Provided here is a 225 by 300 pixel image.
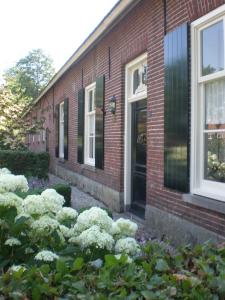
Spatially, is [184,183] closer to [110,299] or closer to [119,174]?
[119,174]

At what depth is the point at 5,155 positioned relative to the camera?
13750 mm

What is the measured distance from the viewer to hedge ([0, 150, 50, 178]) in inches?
538

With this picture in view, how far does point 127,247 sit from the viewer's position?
8.40 ft

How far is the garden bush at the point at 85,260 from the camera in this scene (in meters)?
1.92

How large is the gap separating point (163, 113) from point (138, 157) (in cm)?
208

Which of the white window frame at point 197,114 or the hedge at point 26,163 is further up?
the white window frame at point 197,114

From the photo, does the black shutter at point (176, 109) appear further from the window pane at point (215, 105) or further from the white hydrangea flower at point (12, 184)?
the white hydrangea flower at point (12, 184)

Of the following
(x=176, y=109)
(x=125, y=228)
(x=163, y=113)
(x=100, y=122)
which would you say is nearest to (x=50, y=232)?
(x=125, y=228)

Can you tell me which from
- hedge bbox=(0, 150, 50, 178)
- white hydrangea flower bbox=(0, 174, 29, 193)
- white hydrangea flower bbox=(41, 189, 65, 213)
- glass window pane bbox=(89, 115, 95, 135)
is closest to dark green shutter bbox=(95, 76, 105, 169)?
glass window pane bbox=(89, 115, 95, 135)

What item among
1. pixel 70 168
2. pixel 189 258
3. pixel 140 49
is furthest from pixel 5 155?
pixel 189 258

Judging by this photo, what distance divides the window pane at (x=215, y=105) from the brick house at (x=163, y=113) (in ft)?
0.04

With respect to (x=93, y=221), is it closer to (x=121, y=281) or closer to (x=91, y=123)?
(x=121, y=281)

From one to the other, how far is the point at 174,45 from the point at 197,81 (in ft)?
2.71

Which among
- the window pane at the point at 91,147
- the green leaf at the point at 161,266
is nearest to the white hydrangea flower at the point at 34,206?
the green leaf at the point at 161,266
